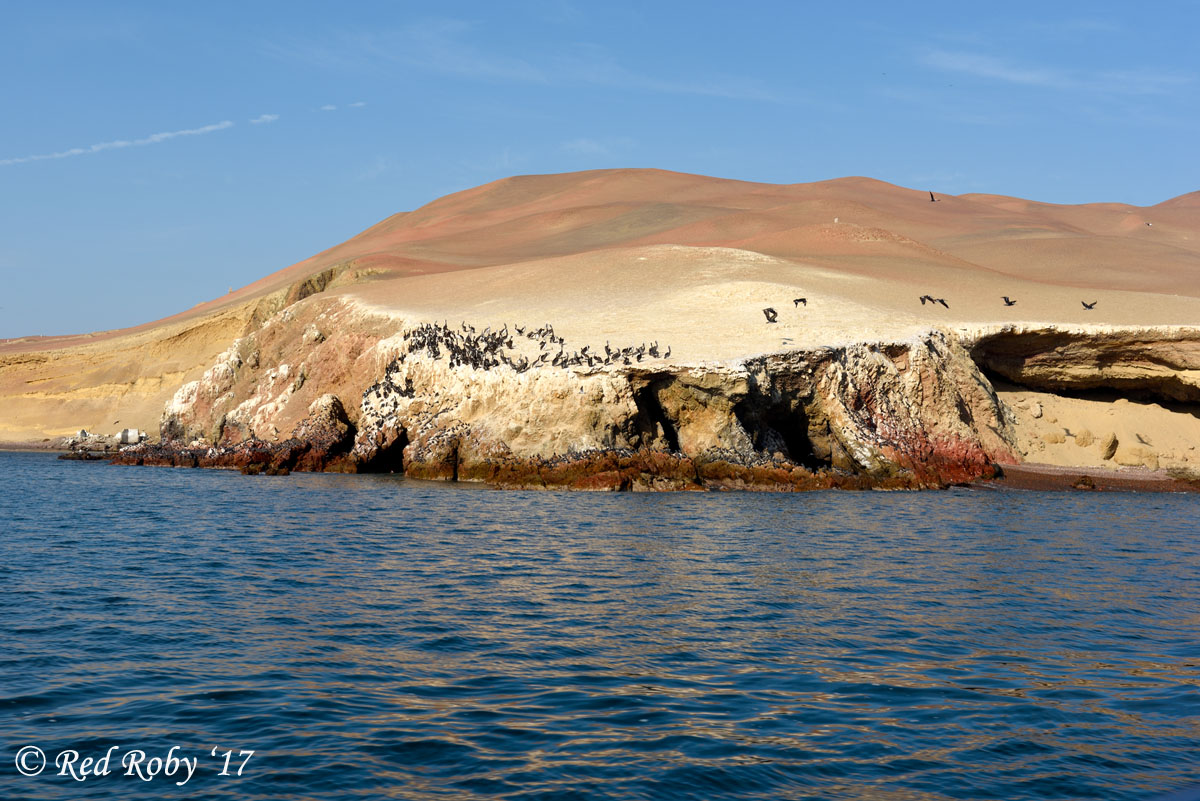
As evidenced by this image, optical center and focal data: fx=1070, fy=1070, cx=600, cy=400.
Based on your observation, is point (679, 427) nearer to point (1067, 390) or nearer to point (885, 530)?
point (885, 530)

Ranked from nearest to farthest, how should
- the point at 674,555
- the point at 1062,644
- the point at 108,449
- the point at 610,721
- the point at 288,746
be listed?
1. the point at 288,746
2. the point at 610,721
3. the point at 1062,644
4. the point at 674,555
5. the point at 108,449

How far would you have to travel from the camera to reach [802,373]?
28641mm

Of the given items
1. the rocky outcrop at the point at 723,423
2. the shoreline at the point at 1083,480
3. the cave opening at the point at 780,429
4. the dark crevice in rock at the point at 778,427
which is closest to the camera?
the rocky outcrop at the point at 723,423

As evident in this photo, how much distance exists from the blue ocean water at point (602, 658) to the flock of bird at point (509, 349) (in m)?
8.66

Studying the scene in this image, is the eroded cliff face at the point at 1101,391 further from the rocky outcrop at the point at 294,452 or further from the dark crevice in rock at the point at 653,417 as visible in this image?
the rocky outcrop at the point at 294,452

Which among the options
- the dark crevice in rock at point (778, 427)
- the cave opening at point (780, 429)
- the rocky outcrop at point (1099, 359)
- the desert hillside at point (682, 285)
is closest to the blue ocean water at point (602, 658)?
the dark crevice in rock at point (778, 427)

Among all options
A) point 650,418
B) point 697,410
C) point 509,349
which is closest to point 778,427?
point 697,410

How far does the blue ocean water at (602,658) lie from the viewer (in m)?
8.45

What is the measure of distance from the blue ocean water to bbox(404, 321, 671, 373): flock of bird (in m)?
8.66

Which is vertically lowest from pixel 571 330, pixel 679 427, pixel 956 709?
pixel 956 709

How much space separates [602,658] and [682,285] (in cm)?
3122

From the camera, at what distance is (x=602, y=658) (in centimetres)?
1145

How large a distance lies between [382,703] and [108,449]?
4290 centimetres

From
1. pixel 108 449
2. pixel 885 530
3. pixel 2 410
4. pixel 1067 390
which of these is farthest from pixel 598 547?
pixel 2 410
